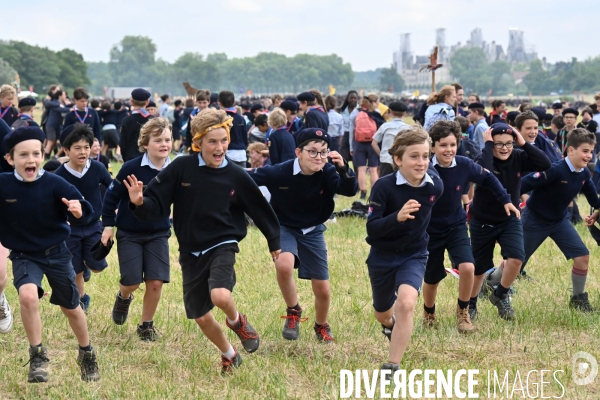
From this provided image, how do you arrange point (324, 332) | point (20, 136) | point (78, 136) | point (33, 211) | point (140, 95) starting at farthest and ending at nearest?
point (140, 95) → point (78, 136) → point (324, 332) → point (20, 136) → point (33, 211)

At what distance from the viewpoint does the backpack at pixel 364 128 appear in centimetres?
1544

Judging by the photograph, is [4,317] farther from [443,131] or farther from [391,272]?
[443,131]

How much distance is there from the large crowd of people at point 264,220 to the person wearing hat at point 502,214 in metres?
0.01

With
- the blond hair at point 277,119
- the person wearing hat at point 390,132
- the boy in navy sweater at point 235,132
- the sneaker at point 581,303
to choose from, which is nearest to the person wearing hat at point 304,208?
the sneaker at point 581,303

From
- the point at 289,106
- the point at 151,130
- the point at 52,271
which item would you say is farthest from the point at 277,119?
the point at 52,271

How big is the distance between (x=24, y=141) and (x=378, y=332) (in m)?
3.44

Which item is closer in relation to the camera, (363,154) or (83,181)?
(83,181)

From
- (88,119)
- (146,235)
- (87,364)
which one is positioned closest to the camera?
(87,364)

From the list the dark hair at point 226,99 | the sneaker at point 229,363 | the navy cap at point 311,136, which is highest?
the dark hair at point 226,99

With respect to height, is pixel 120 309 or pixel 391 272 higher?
pixel 391 272

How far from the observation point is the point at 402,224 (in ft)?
20.6

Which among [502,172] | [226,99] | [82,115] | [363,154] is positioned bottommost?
[363,154]

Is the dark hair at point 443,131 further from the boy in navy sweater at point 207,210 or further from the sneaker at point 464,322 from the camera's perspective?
the boy in navy sweater at point 207,210

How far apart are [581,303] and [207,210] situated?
13.8 ft
